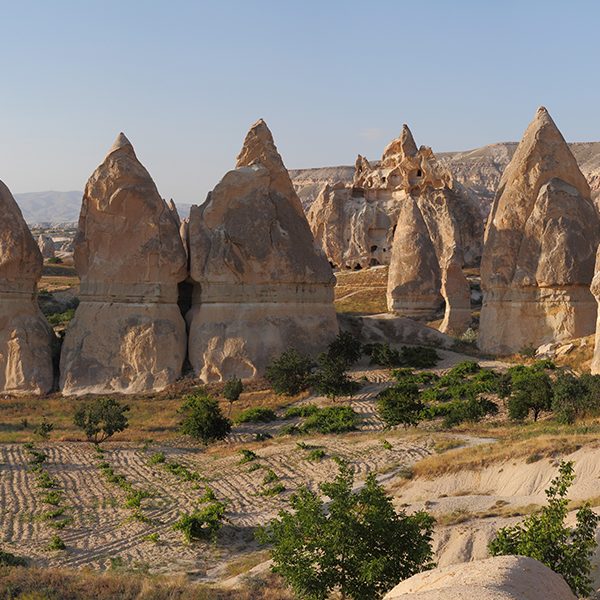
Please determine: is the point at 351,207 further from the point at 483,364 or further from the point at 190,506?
the point at 190,506

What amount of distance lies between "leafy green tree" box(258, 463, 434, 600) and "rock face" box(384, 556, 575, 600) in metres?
1.49

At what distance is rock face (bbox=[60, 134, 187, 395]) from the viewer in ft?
83.3

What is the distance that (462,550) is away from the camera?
9.19 m

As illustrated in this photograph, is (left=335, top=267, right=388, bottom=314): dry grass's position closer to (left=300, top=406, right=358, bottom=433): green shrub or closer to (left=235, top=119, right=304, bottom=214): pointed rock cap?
(left=235, top=119, right=304, bottom=214): pointed rock cap

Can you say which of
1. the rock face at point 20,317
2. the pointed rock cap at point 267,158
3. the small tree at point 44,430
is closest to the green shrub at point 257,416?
the small tree at point 44,430

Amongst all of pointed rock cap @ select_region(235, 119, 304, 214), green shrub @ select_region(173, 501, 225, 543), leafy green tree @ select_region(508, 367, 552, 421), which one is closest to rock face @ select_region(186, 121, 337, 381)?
pointed rock cap @ select_region(235, 119, 304, 214)

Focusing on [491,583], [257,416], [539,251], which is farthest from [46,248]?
[491,583]

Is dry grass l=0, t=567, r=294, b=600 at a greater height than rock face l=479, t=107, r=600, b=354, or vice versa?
rock face l=479, t=107, r=600, b=354

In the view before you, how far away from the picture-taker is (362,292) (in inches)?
1828

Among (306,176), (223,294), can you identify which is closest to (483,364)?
(223,294)

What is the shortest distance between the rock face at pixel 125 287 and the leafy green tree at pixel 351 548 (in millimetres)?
17570

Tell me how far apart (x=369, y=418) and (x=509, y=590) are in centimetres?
1577

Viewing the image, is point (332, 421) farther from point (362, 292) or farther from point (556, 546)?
point (362, 292)

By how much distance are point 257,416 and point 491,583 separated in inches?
655
